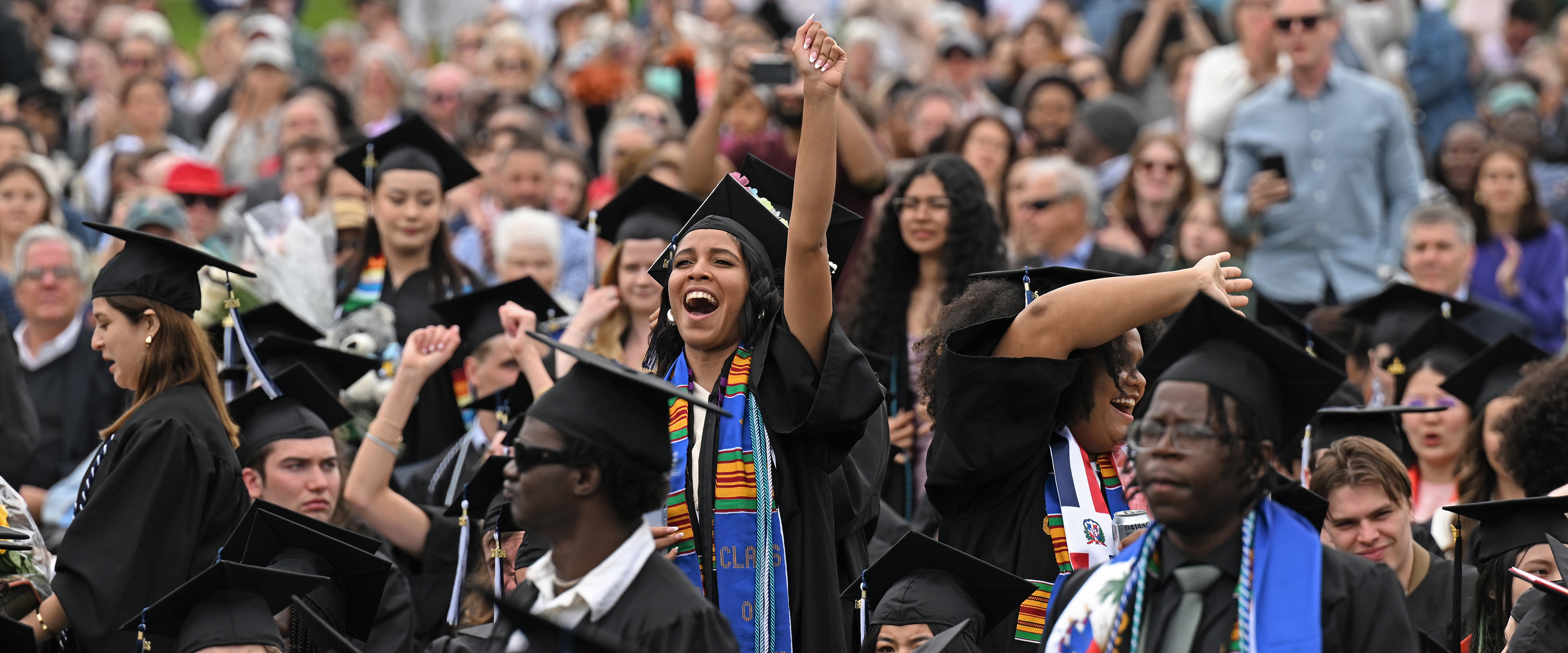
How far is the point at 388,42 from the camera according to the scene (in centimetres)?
1410

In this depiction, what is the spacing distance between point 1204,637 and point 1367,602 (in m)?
0.33

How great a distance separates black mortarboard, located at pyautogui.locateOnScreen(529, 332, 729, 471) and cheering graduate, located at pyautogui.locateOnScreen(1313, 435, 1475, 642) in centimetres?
291

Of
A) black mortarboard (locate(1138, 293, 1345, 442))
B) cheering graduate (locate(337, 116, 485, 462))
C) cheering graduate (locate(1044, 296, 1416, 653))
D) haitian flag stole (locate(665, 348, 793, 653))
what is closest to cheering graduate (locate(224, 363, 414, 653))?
cheering graduate (locate(337, 116, 485, 462))

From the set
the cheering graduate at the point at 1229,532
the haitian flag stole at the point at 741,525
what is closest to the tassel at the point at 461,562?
the haitian flag stole at the point at 741,525

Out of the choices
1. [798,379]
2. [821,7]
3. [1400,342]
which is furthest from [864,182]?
[821,7]

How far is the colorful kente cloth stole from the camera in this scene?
3.17m

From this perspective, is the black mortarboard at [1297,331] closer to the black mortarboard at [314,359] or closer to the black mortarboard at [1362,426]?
the black mortarboard at [1362,426]

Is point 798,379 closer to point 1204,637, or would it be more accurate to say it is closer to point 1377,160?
point 1204,637

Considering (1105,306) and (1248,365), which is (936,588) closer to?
(1105,306)

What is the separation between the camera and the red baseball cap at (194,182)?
950 centimetres

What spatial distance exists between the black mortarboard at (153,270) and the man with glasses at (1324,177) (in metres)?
5.59

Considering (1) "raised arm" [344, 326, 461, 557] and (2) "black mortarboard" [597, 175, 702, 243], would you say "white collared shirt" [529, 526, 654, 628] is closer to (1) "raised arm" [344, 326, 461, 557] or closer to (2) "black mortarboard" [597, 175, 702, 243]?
(1) "raised arm" [344, 326, 461, 557]

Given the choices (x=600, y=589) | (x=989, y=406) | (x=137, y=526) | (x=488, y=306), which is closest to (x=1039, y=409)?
(x=989, y=406)

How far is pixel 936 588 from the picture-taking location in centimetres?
479
